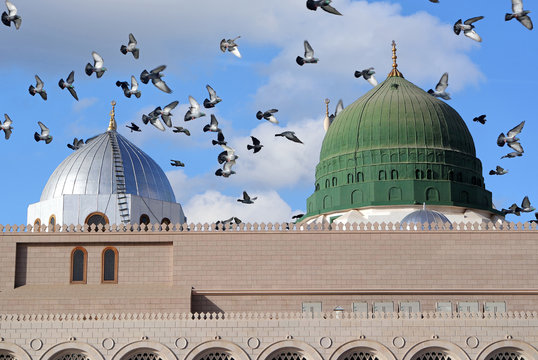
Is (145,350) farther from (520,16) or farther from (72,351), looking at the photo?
(520,16)

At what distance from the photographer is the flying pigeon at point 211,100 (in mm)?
34938

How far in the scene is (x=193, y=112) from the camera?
35719mm

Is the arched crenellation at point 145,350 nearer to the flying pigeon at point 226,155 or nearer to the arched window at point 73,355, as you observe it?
the arched window at point 73,355

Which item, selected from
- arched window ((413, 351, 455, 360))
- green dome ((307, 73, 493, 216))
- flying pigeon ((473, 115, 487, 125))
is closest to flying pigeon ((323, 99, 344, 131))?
green dome ((307, 73, 493, 216))

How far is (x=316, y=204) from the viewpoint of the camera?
52.7m

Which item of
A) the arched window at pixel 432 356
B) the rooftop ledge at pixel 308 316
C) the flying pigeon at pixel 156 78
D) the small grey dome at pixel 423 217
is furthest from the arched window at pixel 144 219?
the arched window at pixel 432 356

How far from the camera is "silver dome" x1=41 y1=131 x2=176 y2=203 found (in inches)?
1607

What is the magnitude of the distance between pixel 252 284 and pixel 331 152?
19.6 meters

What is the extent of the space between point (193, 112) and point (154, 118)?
59.6 inches

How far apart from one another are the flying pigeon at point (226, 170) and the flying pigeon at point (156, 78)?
376cm

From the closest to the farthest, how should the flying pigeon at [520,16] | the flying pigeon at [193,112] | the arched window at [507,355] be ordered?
the arched window at [507,355] < the flying pigeon at [520,16] < the flying pigeon at [193,112]

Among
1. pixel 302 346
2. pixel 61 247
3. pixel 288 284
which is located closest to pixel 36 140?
pixel 61 247

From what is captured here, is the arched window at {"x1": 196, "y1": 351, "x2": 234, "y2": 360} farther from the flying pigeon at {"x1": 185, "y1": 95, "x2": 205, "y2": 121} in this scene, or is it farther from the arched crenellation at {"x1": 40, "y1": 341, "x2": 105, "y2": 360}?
the flying pigeon at {"x1": 185, "y1": 95, "x2": 205, "y2": 121}

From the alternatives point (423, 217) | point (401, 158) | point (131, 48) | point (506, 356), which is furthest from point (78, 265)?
point (401, 158)
